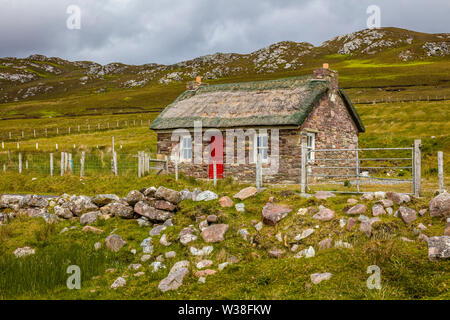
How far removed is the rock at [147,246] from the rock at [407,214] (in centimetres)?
581

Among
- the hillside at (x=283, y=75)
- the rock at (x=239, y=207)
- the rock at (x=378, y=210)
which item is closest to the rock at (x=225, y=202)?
the rock at (x=239, y=207)

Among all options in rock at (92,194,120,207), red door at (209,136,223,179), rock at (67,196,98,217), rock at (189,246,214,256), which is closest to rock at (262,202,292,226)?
rock at (189,246,214,256)

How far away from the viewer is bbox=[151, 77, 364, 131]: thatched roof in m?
21.2

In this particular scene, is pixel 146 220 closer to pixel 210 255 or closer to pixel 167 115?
pixel 210 255

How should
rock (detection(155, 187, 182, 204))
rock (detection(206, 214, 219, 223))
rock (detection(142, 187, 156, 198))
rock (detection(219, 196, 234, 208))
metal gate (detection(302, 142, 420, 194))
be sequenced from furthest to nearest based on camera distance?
metal gate (detection(302, 142, 420, 194)) → rock (detection(142, 187, 156, 198)) → rock (detection(155, 187, 182, 204)) → rock (detection(219, 196, 234, 208)) → rock (detection(206, 214, 219, 223))

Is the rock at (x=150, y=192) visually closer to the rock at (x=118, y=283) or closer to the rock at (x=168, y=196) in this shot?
the rock at (x=168, y=196)

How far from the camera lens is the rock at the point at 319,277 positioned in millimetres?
7168

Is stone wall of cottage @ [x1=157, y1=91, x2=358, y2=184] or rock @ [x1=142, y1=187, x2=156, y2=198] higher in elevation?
stone wall of cottage @ [x1=157, y1=91, x2=358, y2=184]

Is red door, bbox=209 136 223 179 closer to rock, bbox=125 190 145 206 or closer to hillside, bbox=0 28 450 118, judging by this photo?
rock, bbox=125 190 145 206

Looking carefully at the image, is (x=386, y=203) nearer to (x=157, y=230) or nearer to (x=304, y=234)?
(x=304, y=234)

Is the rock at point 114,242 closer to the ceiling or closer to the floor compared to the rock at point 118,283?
closer to the ceiling

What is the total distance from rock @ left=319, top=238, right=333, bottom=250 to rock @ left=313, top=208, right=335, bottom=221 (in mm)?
917
